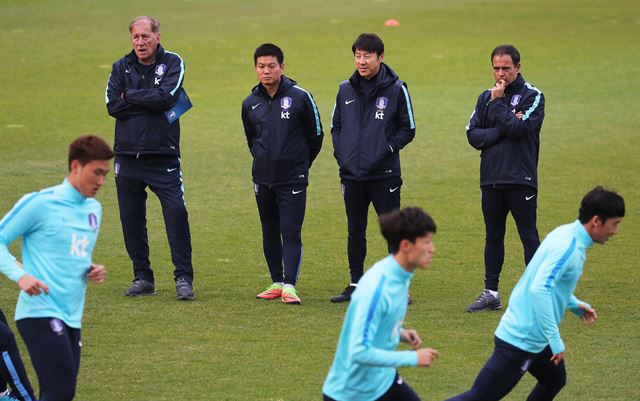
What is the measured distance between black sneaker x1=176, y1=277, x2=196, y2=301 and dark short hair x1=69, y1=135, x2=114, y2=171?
4.24 meters

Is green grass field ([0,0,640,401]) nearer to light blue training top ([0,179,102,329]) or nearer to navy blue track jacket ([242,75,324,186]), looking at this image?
navy blue track jacket ([242,75,324,186])

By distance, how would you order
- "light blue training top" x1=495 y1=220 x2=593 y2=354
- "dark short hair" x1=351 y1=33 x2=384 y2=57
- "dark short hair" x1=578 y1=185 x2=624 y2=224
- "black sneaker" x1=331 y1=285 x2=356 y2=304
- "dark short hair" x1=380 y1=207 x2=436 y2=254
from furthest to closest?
1. "black sneaker" x1=331 y1=285 x2=356 y2=304
2. "dark short hair" x1=351 y1=33 x2=384 y2=57
3. "dark short hair" x1=578 y1=185 x2=624 y2=224
4. "light blue training top" x1=495 y1=220 x2=593 y2=354
5. "dark short hair" x1=380 y1=207 x2=436 y2=254

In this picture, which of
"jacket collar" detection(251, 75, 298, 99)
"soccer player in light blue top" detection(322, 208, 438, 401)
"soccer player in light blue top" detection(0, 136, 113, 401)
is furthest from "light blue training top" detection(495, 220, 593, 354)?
"jacket collar" detection(251, 75, 298, 99)

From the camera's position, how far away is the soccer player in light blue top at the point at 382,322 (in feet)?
19.1

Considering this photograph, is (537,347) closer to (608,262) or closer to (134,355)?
(134,355)

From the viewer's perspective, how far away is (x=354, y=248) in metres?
10.9

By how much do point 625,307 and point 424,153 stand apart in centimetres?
884

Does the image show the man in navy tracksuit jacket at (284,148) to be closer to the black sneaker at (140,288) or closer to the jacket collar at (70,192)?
the black sneaker at (140,288)

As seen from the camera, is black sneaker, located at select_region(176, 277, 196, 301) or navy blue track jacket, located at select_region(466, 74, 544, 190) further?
black sneaker, located at select_region(176, 277, 196, 301)

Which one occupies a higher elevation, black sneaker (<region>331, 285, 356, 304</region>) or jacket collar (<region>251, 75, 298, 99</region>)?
jacket collar (<region>251, 75, 298, 99</region>)

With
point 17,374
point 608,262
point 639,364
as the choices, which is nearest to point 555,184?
point 608,262

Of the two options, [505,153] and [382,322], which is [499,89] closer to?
[505,153]

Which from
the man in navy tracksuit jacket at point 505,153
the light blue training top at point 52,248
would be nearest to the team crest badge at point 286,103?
the man in navy tracksuit jacket at point 505,153

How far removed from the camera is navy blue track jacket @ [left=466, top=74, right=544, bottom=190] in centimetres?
1016
